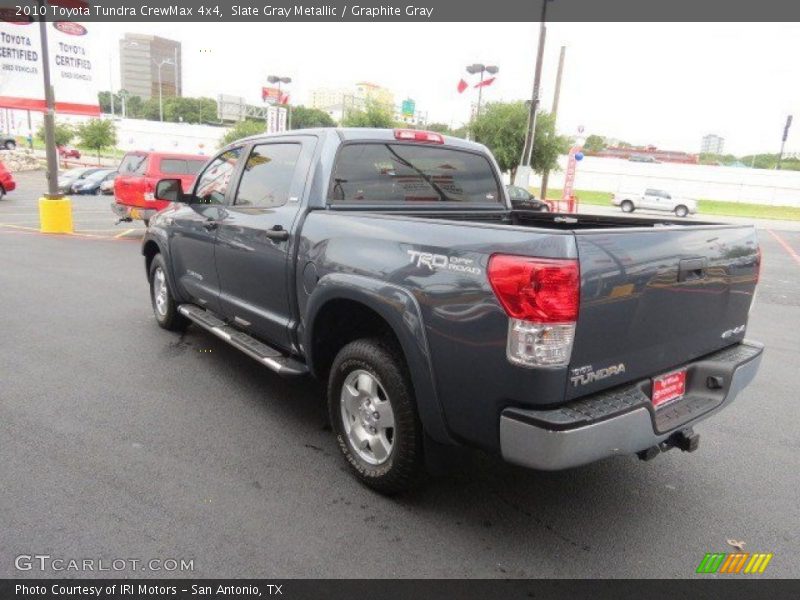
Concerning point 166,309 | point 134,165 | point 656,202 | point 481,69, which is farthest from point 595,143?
point 166,309

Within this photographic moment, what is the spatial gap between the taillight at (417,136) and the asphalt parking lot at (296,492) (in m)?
2.03

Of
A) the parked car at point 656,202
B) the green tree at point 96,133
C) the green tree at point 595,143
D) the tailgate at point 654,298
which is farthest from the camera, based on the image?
the green tree at point 595,143

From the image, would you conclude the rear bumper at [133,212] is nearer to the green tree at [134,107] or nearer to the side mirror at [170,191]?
the side mirror at [170,191]

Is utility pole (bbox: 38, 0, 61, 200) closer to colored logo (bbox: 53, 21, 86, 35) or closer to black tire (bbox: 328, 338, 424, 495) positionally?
colored logo (bbox: 53, 21, 86, 35)

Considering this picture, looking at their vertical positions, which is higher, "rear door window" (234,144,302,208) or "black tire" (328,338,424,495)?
"rear door window" (234,144,302,208)

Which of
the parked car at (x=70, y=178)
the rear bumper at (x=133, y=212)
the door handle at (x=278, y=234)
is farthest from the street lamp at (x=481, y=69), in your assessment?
the door handle at (x=278, y=234)

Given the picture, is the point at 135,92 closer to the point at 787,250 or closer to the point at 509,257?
the point at 787,250

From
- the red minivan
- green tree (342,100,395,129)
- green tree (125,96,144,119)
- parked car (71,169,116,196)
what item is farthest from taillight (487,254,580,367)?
green tree (125,96,144,119)

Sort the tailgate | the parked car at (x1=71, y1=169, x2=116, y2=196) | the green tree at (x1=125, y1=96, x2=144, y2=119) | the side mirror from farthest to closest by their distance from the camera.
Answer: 1. the green tree at (x1=125, y1=96, x2=144, y2=119)
2. the parked car at (x1=71, y1=169, x2=116, y2=196)
3. the side mirror
4. the tailgate

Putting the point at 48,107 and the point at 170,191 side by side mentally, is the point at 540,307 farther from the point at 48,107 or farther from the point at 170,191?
the point at 48,107

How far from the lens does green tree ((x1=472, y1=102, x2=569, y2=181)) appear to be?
89.1 ft

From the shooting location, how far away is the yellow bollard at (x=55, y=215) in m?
12.4

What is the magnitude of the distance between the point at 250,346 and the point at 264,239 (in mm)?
760

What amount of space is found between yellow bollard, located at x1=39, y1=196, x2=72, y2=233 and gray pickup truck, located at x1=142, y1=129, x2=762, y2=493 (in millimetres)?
10215
